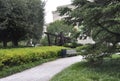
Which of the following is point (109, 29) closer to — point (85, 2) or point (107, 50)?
point (107, 50)

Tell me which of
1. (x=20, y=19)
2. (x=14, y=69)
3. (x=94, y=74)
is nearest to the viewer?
(x=94, y=74)

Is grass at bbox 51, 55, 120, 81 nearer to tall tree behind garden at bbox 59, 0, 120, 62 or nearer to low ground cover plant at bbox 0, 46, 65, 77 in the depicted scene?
tall tree behind garden at bbox 59, 0, 120, 62

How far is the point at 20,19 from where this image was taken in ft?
69.6

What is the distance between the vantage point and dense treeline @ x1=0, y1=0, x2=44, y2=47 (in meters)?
20.1

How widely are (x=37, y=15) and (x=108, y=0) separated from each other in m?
14.0

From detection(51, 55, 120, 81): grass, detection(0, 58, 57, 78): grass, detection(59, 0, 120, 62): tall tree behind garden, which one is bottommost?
detection(0, 58, 57, 78): grass

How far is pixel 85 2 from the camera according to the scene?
10.8 metres

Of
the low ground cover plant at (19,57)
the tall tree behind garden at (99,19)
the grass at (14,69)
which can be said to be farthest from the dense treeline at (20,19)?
the tall tree behind garden at (99,19)

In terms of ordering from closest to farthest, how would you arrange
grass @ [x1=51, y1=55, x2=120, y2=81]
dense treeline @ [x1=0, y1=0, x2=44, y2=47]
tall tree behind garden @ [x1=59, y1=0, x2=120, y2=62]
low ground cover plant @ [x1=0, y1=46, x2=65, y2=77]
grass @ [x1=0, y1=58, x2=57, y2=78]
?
grass @ [x1=51, y1=55, x2=120, y2=81] < tall tree behind garden @ [x1=59, y1=0, x2=120, y2=62] < grass @ [x1=0, y1=58, x2=57, y2=78] < low ground cover plant @ [x1=0, y1=46, x2=65, y2=77] < dense treeline @ [x1=0, y1=0, x2=44, y2=47]

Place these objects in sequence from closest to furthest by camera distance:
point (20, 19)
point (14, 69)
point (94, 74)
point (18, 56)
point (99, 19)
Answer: point (94, 74)
point (99, 19)
point (14, 69)
point (18, 56)
point (20, 19)

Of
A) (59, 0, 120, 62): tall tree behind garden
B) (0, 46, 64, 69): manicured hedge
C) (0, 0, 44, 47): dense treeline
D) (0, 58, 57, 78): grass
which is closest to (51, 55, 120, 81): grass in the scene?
(59, 0, 120, 62): tall tree behind garden

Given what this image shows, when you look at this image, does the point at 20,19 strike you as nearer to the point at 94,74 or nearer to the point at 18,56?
the point at 18,56

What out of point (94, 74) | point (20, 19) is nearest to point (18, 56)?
point (94, 74)

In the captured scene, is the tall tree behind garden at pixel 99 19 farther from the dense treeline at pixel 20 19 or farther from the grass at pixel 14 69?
the dense treeline at pixel 20 19
